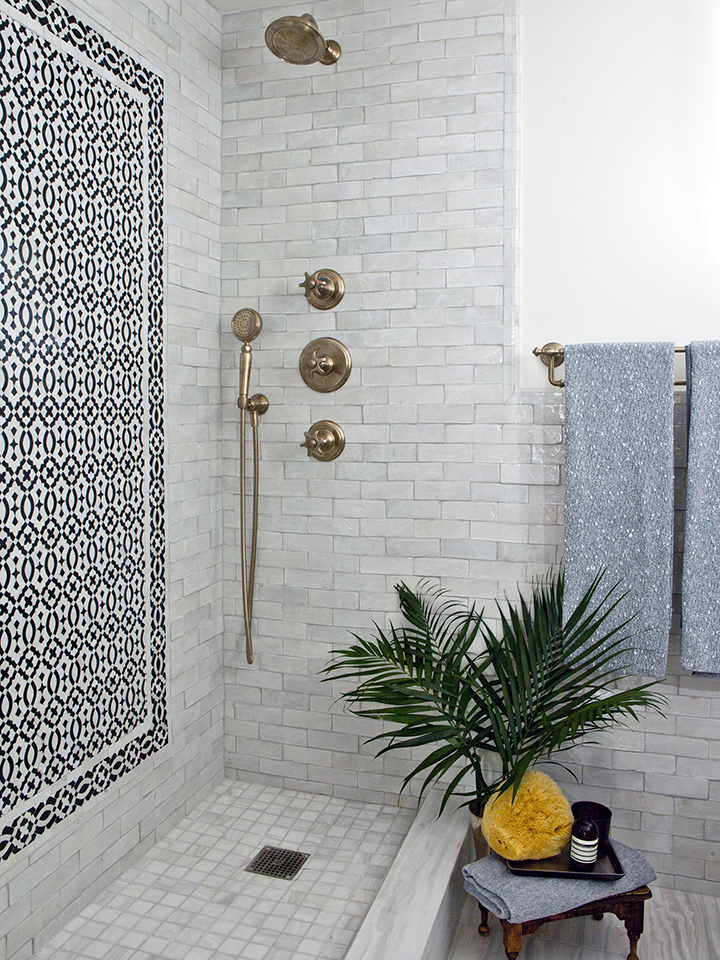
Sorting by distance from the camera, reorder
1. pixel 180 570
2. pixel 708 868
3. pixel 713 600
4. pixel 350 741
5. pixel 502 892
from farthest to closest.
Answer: pixel 350 741
pixel 180 570
pixel 708 868
pixel 713 600
pixel 502 892

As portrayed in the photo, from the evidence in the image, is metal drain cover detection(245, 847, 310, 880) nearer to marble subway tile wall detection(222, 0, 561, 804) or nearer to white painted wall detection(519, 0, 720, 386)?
marble subway tile wall detection(222, 0, 561, 804)

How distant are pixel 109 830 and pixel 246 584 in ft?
2.64

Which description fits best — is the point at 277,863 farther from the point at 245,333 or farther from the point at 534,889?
the point at 245,333

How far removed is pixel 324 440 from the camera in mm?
2375

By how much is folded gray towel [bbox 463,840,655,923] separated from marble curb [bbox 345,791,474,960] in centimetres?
9

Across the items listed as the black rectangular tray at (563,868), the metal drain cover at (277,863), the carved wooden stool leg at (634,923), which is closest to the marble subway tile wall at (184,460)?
the metal drain cover at (277,863)

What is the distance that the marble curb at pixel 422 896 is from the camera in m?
1.63

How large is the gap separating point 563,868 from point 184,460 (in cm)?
148

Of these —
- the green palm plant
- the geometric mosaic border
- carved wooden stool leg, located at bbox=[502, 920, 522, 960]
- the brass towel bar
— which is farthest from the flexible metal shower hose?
carved wooden stool leg, located at bbox=[502, 920, 522, 960]

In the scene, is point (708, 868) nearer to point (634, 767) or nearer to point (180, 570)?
point (634, 767)

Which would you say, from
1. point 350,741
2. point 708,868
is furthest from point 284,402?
point 708,868

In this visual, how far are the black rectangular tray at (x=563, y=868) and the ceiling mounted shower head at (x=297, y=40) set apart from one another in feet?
6.73

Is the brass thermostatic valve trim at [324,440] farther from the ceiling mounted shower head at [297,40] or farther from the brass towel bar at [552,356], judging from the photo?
the ceiling mounted shower head at [297,40]

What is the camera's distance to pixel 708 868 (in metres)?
2.12
